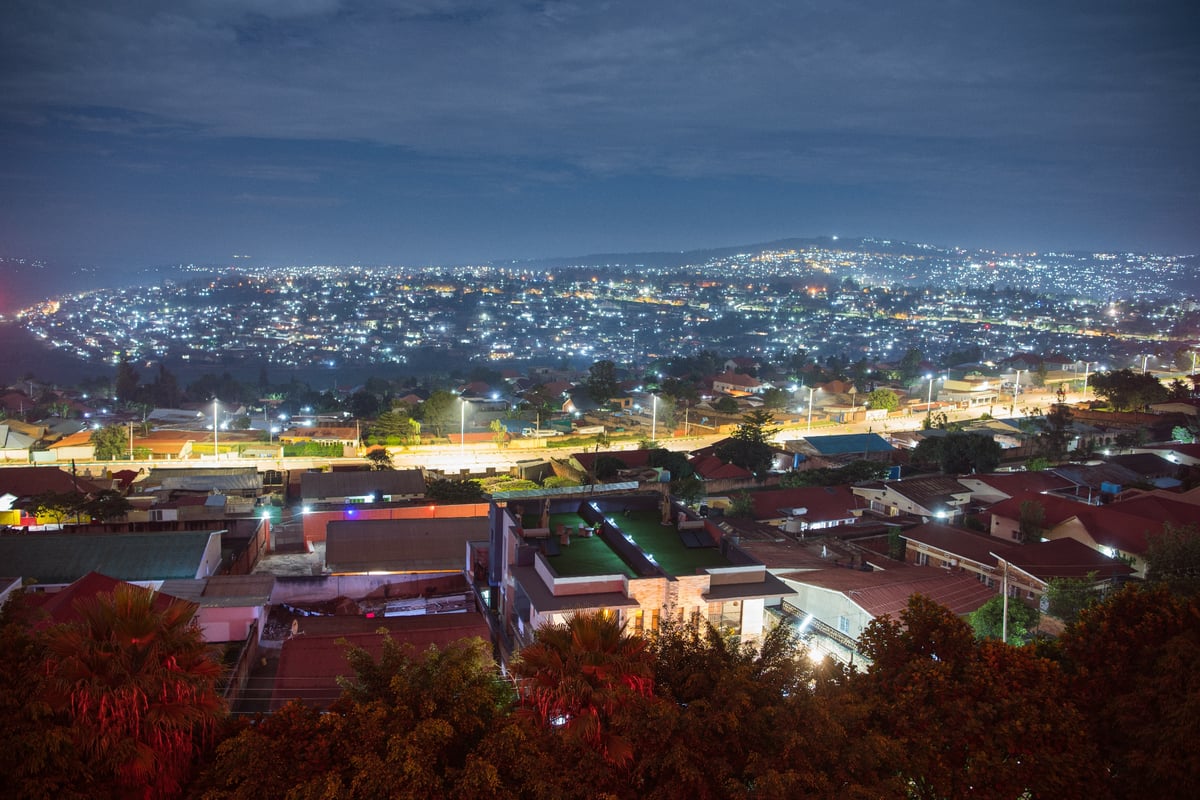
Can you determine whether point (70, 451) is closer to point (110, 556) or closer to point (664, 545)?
point (110, 556)

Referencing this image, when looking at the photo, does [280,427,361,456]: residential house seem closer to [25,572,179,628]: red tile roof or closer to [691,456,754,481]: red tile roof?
[691,456,754,481]: red tile roof

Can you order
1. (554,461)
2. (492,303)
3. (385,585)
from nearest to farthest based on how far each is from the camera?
(385,585) → (554,461) → (492,303)

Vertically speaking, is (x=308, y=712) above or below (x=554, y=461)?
above

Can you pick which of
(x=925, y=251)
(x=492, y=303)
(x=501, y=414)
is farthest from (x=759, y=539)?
(x=925, y=251)

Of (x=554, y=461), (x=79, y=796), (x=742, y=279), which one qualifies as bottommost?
(x=554, y=461)

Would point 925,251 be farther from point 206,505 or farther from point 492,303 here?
point 206,505

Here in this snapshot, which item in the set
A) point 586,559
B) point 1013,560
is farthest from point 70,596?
point 1013,560
